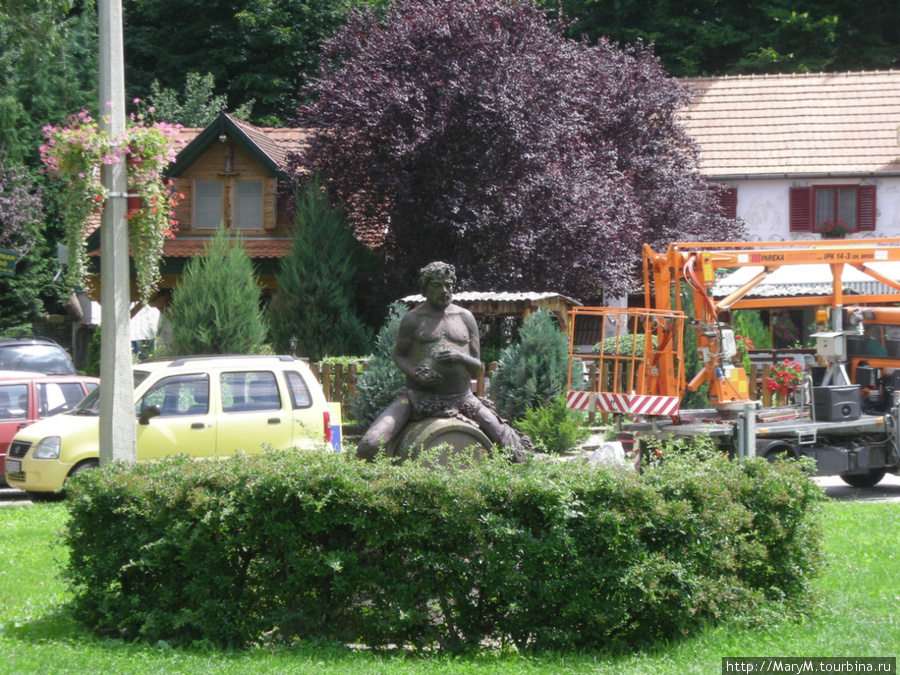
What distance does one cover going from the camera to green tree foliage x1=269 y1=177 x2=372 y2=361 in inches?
912

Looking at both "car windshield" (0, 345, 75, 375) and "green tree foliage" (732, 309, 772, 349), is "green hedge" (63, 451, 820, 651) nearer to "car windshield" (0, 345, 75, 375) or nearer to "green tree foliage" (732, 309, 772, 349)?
"car windshield" (0, 345, 75, 375)

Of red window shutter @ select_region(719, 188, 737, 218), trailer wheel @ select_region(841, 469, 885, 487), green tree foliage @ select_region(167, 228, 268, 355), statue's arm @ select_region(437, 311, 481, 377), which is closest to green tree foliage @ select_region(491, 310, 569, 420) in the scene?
trailer wheel @ select_region(841, 469, 885, 487)

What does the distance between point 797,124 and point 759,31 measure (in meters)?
7.41

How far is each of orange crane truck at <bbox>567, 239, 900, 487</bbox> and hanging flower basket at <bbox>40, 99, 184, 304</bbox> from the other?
6.65 metres

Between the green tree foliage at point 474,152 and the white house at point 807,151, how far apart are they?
6.92 m

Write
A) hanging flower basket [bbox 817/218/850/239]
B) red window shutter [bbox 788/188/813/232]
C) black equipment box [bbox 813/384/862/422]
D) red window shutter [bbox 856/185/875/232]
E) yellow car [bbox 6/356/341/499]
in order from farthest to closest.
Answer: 1. red window shutter [bbox 788/188/813/232]
2. red window shutter [bbox 856/185/875/232]
3. hanging flower basket [bbox 817/218/850/239]
4. black equipment box [bbox 813/384/862/422]
5. yellow car [bbox 6/356/341/499]

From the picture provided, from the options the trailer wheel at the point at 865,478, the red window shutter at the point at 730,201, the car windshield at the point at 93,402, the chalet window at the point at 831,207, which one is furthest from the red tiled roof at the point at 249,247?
the trailer wheel at the point at 865,478

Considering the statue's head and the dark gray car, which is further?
the dark gray car

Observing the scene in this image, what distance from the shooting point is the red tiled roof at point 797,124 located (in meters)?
30.7

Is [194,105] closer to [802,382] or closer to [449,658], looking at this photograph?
[802,382]

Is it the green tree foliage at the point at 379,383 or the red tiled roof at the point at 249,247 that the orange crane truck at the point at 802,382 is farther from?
the red tiled roof at the point at 249,247

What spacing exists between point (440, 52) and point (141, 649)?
61.6 ft

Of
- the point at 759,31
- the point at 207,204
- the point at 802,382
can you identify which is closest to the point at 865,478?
the point at 802,382

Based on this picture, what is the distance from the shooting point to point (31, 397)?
14414 millimetres
